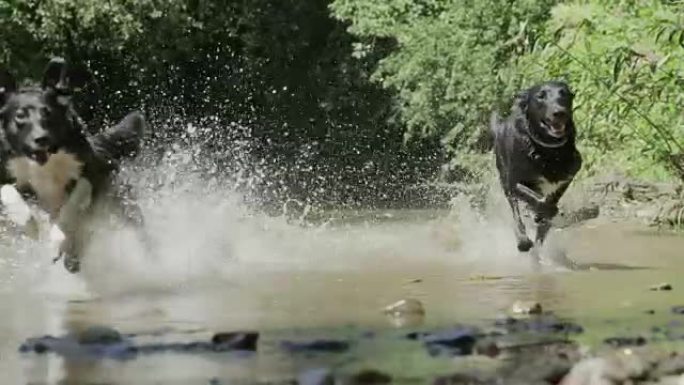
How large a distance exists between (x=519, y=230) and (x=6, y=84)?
3220 mm

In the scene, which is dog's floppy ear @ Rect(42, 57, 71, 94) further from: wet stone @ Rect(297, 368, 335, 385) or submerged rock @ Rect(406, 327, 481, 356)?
wet stone @ Rect(297, 368, 335, 385)

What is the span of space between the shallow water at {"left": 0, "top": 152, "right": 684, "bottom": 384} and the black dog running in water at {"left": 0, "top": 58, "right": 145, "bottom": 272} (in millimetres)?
272

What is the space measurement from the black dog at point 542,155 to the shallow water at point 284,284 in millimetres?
261

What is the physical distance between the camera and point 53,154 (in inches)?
306

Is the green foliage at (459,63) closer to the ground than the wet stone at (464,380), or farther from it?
farther from it

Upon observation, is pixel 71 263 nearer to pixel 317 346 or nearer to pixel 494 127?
pixel 317 346

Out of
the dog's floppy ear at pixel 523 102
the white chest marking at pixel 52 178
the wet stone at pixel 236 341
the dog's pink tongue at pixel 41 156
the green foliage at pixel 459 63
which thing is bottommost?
the wet stone at pixel 236 341

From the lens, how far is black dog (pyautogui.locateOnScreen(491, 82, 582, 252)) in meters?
8.87

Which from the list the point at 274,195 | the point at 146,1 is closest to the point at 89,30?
the point at 146,1

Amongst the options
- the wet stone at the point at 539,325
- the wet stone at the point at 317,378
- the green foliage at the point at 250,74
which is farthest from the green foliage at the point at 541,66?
the wet stone at the point at 317,378

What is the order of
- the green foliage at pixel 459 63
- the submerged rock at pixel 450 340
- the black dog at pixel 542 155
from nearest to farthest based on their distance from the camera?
the submerged rock at pixel 450 340 < the black dog at pixel 542 155 < the green foliage at pixel 459 63

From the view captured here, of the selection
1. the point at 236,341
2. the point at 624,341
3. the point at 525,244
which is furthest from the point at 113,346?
the point at 525,244

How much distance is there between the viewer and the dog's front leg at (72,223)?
7426mm

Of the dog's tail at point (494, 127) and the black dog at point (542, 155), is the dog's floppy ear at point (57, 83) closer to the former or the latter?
the black dog at point (542, 155)
